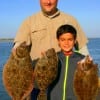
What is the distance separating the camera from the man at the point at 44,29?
23.5 feet

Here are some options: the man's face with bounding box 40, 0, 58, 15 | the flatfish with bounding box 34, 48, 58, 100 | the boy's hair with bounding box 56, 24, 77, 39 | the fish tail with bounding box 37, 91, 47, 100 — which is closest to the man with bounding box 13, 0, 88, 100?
the man's face with bounding box 40, 0, 58, 15

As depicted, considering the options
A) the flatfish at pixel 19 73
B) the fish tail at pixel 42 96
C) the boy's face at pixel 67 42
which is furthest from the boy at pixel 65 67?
the flatfish at pixel 19 73

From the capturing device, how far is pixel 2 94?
79.0 feet

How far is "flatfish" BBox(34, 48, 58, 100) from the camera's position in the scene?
629cm

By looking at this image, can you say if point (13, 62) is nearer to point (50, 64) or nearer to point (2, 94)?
point (50, 64)

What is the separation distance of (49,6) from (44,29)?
1.52 feet

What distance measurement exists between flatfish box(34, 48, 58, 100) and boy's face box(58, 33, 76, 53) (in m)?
0.33

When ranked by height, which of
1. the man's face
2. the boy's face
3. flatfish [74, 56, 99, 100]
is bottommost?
flatfish [74, 56, 99, 100]

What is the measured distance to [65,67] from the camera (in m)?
6.68

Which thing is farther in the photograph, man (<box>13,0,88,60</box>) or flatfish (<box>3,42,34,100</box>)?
man (<box>13,0,88,60</box>)

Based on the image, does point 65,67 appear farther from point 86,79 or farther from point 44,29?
point 44,29

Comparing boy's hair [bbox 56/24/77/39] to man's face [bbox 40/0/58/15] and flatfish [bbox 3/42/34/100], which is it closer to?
man's face [bbox 40/0/58/15]

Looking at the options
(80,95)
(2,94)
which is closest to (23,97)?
(80,95)

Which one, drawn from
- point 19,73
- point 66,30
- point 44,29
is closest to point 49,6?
point 44,29
